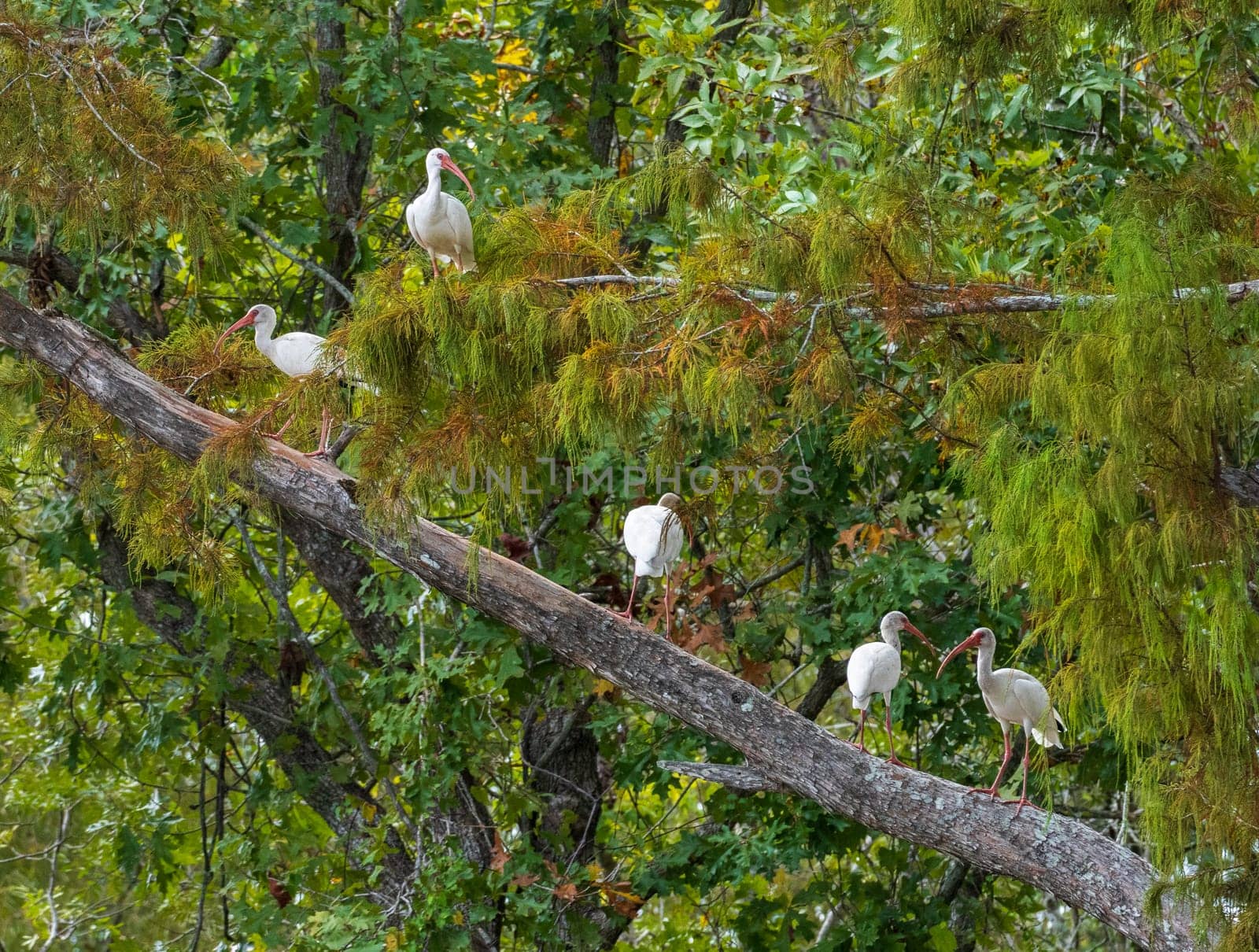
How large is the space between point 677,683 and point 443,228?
140cm

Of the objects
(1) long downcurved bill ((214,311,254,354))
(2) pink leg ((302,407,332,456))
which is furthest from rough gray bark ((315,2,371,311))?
(2) pink leg ((302,407,332,456))

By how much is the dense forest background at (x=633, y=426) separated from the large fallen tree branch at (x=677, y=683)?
0.31 feet

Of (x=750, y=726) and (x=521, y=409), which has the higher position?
(x=521, y=409)

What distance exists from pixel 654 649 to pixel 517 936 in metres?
1.70

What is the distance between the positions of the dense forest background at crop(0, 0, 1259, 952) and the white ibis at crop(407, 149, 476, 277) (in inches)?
4.0

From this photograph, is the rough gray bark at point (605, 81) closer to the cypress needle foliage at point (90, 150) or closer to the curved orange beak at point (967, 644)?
the cypress needle foliage at point (90, 150)

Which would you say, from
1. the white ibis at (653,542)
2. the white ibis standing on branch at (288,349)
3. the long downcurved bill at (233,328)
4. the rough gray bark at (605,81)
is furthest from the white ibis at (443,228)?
the rough gray bark at (605,81)

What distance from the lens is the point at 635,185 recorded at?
3.49 metres

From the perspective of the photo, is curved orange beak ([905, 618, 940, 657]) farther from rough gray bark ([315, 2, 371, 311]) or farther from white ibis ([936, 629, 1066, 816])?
rough gray bark ([315, 2, 371, 311])

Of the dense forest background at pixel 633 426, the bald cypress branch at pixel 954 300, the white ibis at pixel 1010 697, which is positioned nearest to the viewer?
the dense forest background at pixel 633 426

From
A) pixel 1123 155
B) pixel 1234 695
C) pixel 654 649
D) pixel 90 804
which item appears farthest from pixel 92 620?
pixel 1234 695

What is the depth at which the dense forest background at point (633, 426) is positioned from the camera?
2.84 meters

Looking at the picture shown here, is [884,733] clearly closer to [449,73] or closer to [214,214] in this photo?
[449,73]

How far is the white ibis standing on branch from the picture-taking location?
4137mm
